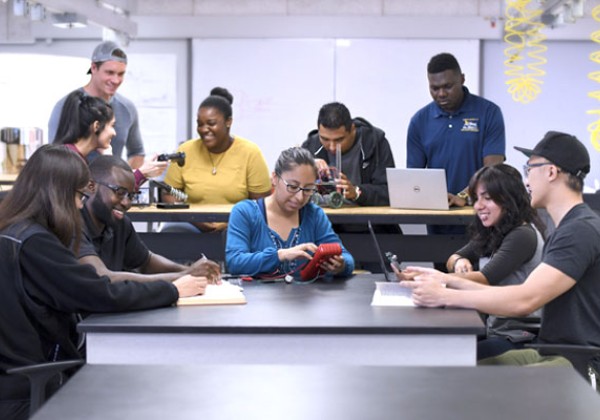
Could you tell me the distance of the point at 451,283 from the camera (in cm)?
338

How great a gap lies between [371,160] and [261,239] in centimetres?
168

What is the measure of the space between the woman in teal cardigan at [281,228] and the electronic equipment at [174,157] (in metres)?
1.40

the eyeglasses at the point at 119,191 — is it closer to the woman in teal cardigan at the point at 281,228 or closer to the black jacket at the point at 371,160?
the woman in teal cardigan at the point at 281,228

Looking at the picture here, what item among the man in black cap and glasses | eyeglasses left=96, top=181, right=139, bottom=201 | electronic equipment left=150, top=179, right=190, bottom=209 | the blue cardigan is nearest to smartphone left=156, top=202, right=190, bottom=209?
electronic equipment left=150, top=179, right=190, bottom=209

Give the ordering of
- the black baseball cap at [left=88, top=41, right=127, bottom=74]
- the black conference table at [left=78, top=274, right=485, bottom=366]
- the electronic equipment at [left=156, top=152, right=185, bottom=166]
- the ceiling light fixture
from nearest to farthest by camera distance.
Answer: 1. the black conference table at [left=78, top=274, right=485, bottom=366]
2. the electronic equipment at [left=156, top=152, right=185, bottom=166]
3. the black baseball cap at [left=88, top=41, right=127, bottom=74]
4. the ceiling light fixture

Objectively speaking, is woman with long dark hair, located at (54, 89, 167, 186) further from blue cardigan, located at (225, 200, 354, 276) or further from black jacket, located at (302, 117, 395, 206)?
black jacket, located at (302, 117, 395, 206)

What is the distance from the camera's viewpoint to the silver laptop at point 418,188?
516 centimetres

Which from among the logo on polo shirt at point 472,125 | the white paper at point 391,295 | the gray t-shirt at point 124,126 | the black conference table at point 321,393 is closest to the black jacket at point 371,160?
the logo on polo shirt at point 472,125

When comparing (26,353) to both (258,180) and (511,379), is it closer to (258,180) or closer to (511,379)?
(511,379)

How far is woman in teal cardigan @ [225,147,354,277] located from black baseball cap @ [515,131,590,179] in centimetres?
95

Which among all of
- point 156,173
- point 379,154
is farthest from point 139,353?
point 379,154

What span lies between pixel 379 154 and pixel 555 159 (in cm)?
232

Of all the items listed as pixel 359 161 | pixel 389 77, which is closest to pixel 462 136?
pixel 359 161

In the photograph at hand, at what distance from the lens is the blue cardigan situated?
3.76m
